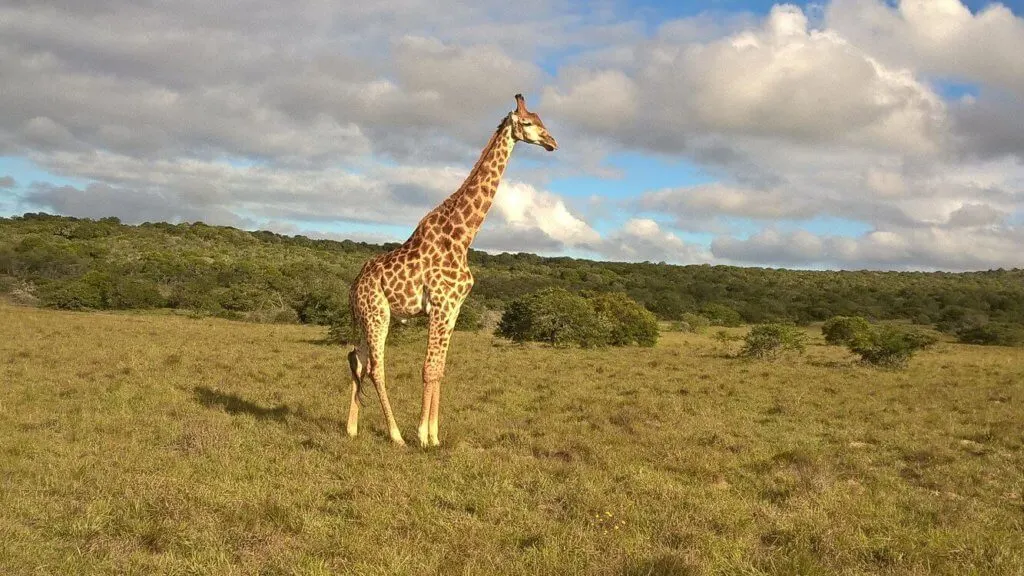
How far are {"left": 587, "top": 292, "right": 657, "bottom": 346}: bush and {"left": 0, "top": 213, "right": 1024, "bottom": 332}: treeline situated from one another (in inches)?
533

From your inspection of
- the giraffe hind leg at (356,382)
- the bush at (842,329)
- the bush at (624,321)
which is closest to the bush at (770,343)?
the bush at (624,321)

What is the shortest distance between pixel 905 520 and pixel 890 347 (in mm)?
18922

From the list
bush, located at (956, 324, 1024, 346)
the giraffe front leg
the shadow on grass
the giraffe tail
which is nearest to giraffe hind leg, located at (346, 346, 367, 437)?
the giraffe tail

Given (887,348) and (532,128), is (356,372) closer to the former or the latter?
(532,128)

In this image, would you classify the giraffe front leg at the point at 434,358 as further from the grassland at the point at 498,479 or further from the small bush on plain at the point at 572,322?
the small bush on plain at the point at 572,322

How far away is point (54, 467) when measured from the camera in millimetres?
6883

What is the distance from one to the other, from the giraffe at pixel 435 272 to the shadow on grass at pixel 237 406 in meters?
2.64

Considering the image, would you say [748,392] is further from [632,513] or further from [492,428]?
[632,513]

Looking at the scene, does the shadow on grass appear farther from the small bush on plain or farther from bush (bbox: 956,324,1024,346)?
bush (bbox: 956,324,1024,346)

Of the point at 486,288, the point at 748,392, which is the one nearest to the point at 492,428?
the point at 748,392

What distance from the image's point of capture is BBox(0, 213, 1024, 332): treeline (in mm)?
43125

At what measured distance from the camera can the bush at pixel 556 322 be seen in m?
28.9

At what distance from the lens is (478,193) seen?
8.56 metres

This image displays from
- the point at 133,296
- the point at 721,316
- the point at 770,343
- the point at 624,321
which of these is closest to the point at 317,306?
the point at 133,296
